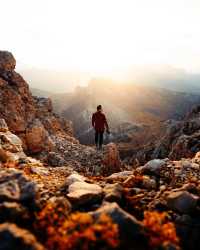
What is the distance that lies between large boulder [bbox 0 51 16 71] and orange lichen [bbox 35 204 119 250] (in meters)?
27.7

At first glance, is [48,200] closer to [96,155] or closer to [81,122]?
[96,155]

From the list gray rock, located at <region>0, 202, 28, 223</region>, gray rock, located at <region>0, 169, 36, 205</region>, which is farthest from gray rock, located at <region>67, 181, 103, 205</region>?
gray rock, located at <region>0, 202, 28, 223</region>

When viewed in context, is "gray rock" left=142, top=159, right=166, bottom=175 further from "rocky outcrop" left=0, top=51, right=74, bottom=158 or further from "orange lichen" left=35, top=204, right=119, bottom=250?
"rocky outcrop" left=0, top=51, right=74, bottom=158

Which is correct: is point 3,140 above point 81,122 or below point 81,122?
above

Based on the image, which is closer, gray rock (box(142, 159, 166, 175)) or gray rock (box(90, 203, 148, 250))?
gray rock (box(90, 203, 148, 250))

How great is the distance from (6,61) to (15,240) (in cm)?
2852

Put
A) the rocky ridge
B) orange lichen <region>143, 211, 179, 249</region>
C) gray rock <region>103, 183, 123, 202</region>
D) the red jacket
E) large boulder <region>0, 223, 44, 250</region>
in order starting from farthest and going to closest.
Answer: the red jacket → gray rock <region>103, 183, 123, 202</region> → orange lichen <region>143, 211, 179, 249</region> → the rocky ridge → large boulder <region>0, 223, 44, 250</region>

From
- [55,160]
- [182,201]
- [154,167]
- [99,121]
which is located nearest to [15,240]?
[182,201]

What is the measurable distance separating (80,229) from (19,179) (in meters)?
2.35

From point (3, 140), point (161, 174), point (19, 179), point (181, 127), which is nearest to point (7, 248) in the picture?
point (19, 179)

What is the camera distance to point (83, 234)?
7.06 meters

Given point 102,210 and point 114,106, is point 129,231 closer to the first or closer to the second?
point 102,210

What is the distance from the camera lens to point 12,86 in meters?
33.9

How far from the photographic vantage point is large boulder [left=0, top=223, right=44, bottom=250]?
6969mm
